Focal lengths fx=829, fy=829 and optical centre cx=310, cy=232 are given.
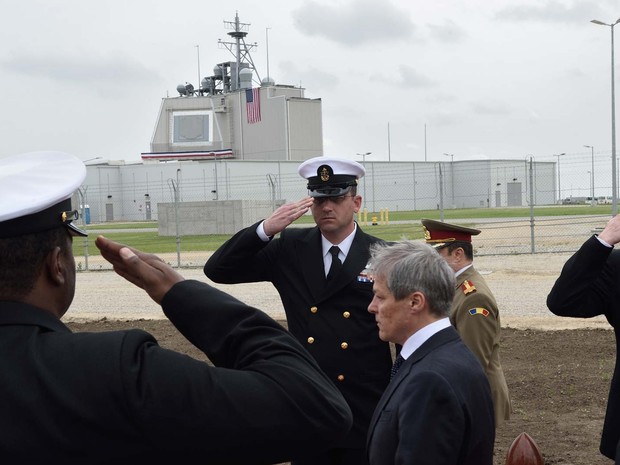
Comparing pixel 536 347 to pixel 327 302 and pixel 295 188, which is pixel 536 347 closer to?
pixel 327 302

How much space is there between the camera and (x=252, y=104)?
72.1 metres

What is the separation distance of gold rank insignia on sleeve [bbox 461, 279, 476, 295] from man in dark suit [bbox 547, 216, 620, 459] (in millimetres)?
569

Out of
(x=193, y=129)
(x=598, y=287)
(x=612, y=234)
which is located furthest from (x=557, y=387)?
(x=193, y=129)

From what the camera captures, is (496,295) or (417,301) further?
(496,295)

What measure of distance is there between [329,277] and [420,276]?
1.30m

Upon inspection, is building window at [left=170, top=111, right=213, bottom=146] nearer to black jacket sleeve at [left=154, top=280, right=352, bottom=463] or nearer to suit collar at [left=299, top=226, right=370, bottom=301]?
suit collar at [left=299, top=226, right=370, bottom=301]

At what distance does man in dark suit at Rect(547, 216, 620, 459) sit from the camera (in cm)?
346

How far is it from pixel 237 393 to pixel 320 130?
7118 cm

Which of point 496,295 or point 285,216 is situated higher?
point 285,216

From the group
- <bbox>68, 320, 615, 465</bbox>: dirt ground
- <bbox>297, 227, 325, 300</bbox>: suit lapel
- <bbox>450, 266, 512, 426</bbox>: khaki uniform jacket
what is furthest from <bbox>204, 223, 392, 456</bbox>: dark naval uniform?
<bbox>68, 320, 615, 465</bbox>: dirt ground

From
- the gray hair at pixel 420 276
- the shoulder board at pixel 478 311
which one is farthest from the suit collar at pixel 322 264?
the gray hair at pixel 420 276

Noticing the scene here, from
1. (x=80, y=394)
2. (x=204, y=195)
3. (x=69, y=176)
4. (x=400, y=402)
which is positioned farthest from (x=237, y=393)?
(x=204, y=195)

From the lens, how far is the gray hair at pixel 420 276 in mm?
2941

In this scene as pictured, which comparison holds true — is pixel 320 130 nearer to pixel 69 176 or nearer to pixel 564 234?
pixel 564 234
